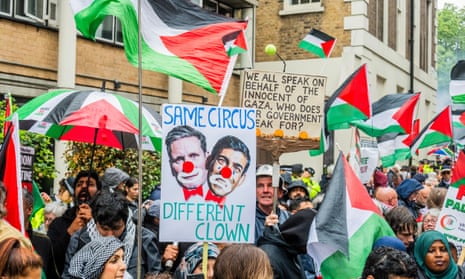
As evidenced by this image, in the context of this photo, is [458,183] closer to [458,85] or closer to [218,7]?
[458,85]

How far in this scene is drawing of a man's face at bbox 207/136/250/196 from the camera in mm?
5027

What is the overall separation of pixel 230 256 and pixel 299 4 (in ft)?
69.7

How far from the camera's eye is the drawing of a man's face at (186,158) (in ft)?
16.3

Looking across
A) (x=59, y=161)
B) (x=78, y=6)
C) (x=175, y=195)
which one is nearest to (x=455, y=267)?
(x=175, y=195)

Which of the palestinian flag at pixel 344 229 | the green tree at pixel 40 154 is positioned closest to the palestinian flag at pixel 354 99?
the green tree at pixel 40 154

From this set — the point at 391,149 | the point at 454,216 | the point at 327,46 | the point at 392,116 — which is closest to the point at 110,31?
the point at 327,46

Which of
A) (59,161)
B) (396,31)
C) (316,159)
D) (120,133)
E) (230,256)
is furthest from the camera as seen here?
(396,31)

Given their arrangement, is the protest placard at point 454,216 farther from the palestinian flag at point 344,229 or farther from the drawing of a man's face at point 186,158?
the drawing of a man's face at point 186,158

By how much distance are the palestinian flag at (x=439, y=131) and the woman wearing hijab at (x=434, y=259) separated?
22.5 feet

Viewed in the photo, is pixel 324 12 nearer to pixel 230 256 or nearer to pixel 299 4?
pixel 299 4

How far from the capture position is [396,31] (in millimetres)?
29016

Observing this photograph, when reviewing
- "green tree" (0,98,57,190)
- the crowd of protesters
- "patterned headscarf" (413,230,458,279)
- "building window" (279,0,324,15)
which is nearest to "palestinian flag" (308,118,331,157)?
the crowd of protesters

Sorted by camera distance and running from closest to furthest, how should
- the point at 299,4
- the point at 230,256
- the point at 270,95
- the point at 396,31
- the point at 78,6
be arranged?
the point at 230,256
the point at 78,6
the point at 270,95
the point at 299,4
the point at 396,31

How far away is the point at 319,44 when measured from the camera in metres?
14.6
